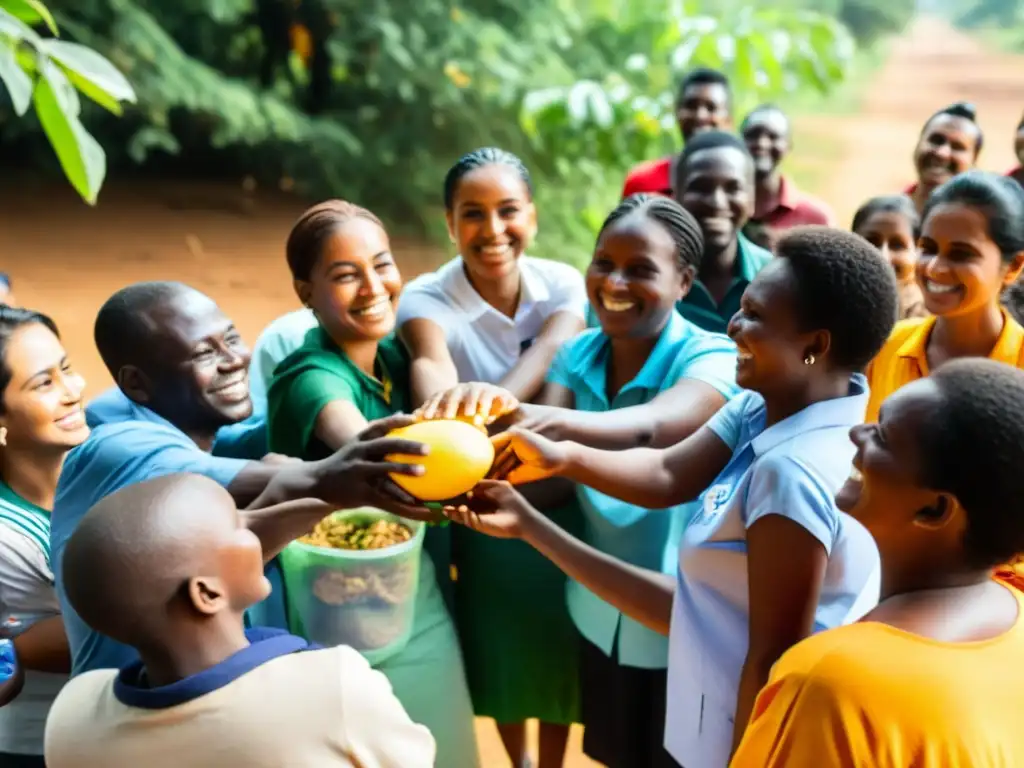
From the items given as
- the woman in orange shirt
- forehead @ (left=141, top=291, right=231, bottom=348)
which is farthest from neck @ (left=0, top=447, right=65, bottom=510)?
the woman in orange shirt

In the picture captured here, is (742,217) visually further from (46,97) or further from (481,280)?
(46,97)

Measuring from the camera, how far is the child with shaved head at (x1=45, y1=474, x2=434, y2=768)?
61.3 inches

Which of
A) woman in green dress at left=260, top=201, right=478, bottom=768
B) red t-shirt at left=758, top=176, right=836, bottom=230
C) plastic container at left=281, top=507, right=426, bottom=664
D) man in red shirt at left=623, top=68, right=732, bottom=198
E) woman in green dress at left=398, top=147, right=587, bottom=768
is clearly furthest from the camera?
man in red shirt at left=623, top=68, right=732, bottom=198

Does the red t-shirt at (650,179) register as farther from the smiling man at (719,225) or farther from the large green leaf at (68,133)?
the large green leaf at (68,133)

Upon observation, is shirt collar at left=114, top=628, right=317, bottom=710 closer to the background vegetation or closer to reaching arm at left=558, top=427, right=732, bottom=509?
reaching arm at left=558, top=427, right=732, bottom=509

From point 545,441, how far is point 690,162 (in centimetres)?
186

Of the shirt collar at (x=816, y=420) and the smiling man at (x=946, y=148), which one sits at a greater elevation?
the smiling man at (x=946, y=148)

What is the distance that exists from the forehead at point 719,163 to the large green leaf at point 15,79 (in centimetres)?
289

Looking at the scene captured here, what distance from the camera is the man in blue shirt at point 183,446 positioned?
2.25 metres

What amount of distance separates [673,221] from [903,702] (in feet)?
5.81

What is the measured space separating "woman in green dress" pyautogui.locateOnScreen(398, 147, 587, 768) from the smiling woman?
96 cm

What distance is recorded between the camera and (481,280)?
337 cm

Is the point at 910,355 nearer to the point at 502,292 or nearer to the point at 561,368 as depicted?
the point at 561,368

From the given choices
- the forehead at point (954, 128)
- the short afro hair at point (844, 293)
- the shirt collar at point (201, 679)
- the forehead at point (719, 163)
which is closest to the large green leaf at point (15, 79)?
the shirt collar at point (201, 679)
